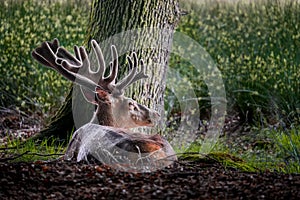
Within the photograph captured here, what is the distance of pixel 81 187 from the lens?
2934 millimetres

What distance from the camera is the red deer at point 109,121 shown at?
320cm

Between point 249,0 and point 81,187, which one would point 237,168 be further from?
point 249,0

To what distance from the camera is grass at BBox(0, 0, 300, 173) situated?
6.09 meters

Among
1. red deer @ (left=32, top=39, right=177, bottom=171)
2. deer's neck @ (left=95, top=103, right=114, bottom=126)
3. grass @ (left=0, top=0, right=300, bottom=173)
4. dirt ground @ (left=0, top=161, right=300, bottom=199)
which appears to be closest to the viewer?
dirt ground @ (left=0, top=161, right=300, bottom=199)

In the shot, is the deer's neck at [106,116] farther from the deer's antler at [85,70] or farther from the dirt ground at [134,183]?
the dirt ground at [134,183]

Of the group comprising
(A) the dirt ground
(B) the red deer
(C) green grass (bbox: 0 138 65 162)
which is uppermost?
(B) the red deer

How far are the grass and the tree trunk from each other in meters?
1.32

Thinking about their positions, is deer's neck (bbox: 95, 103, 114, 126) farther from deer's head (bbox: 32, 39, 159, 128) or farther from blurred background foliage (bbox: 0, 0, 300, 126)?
blurred background foliage (bbox: 0, 0, 300, 126)

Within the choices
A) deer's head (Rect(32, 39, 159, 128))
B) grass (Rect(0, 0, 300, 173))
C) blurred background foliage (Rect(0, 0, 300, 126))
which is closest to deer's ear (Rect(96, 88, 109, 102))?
deer's head (Rect(32, 39, 159, 128))

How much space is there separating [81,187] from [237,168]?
118 centimetres

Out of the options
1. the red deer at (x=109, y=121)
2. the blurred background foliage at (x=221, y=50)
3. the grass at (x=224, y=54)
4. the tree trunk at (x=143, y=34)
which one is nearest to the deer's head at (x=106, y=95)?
the red deer at (x=109, y=121)

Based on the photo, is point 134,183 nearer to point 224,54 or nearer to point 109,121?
point 109,121

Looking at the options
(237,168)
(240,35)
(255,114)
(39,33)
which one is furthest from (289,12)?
(237,168)

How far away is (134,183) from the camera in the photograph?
2.98 m
